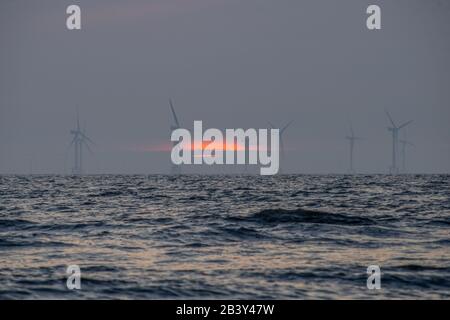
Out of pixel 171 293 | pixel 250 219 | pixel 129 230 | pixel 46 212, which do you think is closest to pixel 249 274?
pixel 171 293

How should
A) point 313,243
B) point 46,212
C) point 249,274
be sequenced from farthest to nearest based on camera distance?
1. point 46,212
2. point 313,243
3. point 249,274

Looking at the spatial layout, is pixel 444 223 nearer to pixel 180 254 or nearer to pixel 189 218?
pixel 189 218

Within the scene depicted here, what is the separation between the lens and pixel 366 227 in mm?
31219

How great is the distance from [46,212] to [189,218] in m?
10.2

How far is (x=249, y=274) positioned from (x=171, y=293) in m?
3.00

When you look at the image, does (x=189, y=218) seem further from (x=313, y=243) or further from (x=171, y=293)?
(x=171, y=293)

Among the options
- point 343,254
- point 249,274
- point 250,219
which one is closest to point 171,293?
point 249,274

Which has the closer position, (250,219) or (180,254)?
(180,254)

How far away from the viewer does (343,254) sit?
882 inches
